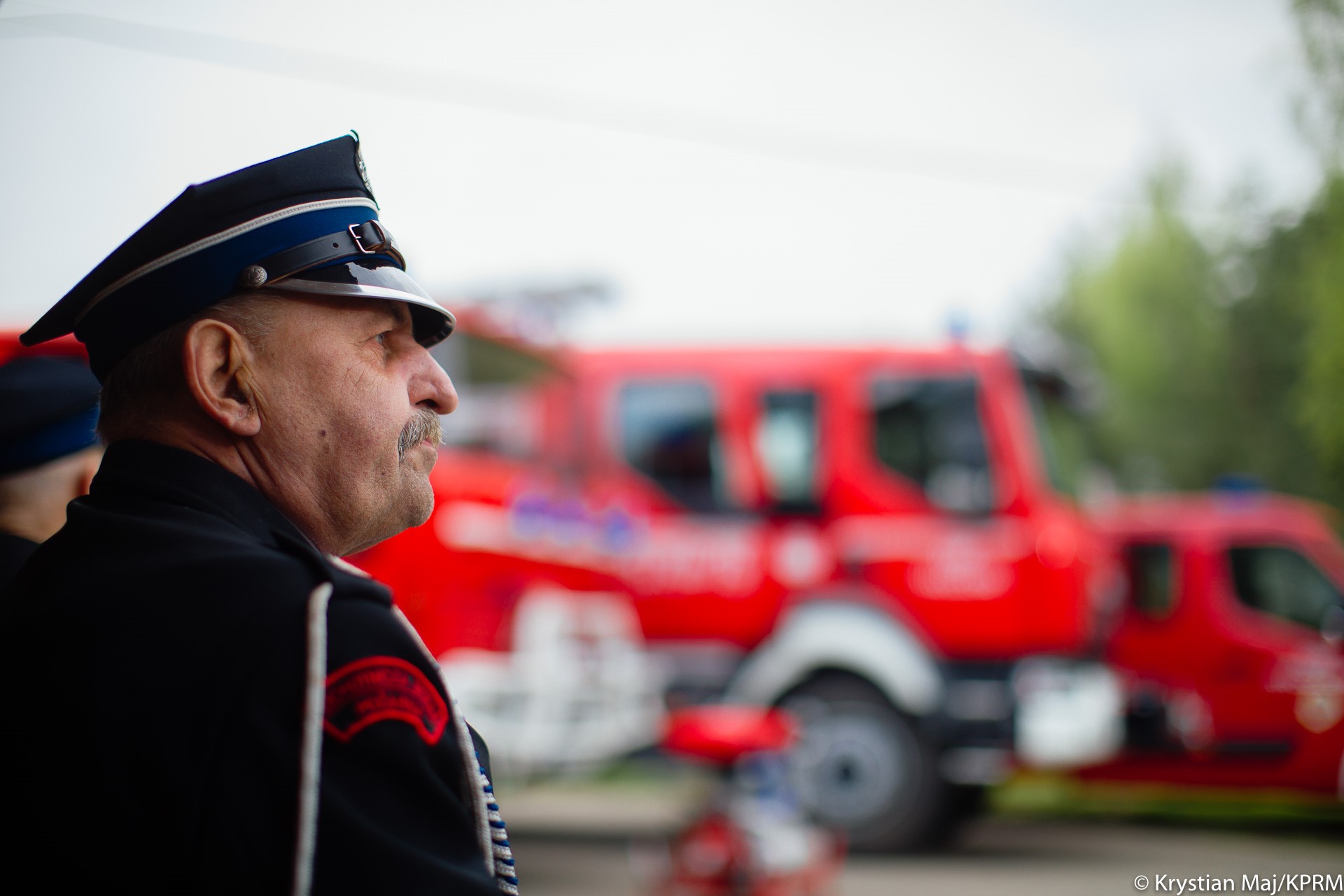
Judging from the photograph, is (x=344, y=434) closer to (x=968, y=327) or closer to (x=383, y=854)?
(x=383, y=854)

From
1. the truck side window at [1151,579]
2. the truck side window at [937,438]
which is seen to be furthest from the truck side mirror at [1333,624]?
the truck side window at [937,438]

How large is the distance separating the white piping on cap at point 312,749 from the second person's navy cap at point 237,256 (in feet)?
1.27

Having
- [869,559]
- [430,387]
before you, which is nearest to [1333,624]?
[869,559]

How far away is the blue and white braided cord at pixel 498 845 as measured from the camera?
41.6 inches

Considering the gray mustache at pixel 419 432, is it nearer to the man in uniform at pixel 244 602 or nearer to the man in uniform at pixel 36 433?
the man in uniform at pixel 244 602

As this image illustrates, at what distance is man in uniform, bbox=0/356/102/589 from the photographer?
95.7 inches

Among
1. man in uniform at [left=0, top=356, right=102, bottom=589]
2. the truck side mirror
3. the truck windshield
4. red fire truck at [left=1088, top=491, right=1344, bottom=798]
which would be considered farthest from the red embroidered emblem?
the truck side mirror

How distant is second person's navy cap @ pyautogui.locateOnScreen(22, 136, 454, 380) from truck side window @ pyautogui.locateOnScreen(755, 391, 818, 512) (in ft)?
22.3

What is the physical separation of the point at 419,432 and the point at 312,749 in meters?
0.45

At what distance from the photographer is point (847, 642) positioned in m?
7.78

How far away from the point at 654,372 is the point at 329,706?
24.4 ft

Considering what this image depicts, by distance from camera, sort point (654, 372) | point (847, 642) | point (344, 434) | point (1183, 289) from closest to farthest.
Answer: point (344, 434) < point (1183, 289) < point (847, 642) < point (654, 372)

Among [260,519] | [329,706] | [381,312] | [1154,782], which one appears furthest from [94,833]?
[1154,782]

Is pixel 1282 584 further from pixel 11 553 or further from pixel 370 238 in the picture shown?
pixel 370 238
